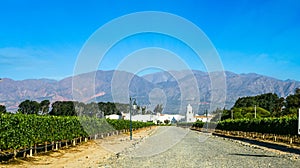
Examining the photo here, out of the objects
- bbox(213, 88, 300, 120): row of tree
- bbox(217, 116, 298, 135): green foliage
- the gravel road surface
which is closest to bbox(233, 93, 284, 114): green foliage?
bbox(213, 88, 300, 120): row of tree

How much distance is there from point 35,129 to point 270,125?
31987 millimetres

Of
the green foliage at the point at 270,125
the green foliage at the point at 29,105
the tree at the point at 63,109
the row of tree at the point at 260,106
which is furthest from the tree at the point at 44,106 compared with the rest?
the green foliage at the point at 270,125

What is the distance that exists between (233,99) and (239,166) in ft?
440

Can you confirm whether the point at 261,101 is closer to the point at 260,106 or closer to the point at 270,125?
the point at 260,106

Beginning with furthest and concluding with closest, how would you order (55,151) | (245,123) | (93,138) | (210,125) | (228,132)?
(210,125) < (228,132) < (245,123) < (93,138) < (55,151)

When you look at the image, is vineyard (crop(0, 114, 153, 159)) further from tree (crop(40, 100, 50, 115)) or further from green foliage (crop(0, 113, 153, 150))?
tree (crop(40, 100, 50, 115))

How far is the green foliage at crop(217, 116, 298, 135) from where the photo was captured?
39219 mm

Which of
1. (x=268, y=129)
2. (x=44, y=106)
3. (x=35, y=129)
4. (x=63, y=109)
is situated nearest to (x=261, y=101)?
(x=63, y=109)

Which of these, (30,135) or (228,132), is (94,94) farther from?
(228,132)

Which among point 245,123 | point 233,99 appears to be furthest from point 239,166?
point 233,99

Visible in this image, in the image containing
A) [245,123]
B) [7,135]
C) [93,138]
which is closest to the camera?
[7,135]

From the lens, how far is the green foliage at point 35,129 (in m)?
19.2

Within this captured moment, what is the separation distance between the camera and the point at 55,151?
26.8m

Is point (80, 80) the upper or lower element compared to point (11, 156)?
upper
